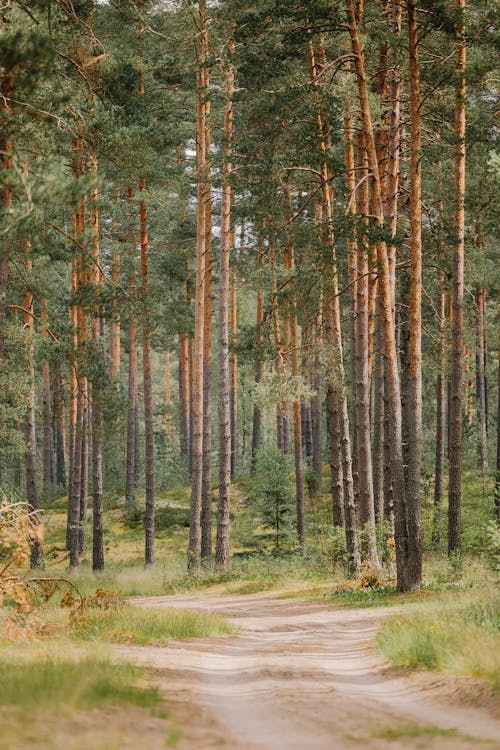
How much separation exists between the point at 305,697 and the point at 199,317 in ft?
49.8

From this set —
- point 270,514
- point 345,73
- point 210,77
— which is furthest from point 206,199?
point 270,514

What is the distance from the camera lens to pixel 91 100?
13.6 meters

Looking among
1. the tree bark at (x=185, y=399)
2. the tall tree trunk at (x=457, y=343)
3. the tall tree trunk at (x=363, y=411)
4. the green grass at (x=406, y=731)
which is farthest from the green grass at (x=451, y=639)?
the tree bark at (x=185, y=399)

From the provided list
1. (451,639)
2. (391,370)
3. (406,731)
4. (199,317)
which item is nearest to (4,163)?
(391,370)

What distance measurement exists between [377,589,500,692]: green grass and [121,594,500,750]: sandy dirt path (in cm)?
27

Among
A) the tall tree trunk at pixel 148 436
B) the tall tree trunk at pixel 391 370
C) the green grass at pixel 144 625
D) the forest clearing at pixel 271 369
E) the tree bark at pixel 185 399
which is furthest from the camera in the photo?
the tree bark at pixel 185 399

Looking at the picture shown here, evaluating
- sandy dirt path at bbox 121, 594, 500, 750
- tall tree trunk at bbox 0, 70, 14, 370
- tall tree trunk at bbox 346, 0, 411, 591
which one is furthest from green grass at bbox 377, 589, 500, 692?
tall tree trunk at bbox 0, 70, 14, 370

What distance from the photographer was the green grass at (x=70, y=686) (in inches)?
218

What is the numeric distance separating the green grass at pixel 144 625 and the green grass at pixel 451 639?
258 centimetres

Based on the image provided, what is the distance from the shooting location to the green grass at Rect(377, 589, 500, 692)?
696 centimetres

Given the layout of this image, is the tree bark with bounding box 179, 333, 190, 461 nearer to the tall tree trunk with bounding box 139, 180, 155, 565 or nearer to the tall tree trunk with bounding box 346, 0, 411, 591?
the tall tree trunk with bounding box 139, 180, 155, 565

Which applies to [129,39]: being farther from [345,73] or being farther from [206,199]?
[345,73]

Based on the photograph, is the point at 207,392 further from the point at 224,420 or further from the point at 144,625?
the point at 144,625

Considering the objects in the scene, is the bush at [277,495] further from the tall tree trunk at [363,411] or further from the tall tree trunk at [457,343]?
the tall tree trunk at [363,411]
